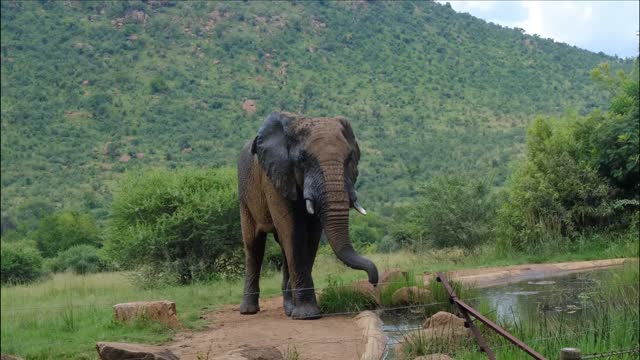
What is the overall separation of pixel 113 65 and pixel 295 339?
54952 millimetres

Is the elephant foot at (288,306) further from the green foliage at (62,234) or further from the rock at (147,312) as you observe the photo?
the green foliage at (62,234)

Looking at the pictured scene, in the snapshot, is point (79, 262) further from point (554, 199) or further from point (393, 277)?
point (393, 277)

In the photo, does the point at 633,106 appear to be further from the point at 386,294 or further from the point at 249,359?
the point at 249,359

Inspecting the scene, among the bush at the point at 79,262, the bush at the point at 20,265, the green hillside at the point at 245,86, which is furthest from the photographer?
the green hillside at the point at 245,86

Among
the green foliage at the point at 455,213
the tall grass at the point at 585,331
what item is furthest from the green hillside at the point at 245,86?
the tall grass at the point at 585,331

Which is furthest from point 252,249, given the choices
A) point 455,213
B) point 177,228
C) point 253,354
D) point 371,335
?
point 455,213

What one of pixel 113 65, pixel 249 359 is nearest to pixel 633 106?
pixel 249 359

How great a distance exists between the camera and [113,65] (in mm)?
60281

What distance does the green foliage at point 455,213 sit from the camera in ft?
71.6

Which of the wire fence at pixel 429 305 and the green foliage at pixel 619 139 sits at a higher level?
the green foliage at pixel 619 139

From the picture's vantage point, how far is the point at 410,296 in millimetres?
10594

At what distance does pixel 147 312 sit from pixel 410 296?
344 centimetres

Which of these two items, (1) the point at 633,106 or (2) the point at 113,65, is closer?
(1) the point at 633,106

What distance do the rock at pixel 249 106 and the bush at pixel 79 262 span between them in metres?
32.1
